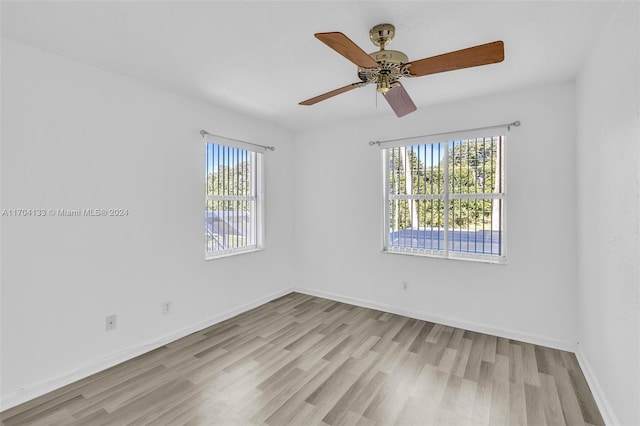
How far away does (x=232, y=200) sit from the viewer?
3729 mm

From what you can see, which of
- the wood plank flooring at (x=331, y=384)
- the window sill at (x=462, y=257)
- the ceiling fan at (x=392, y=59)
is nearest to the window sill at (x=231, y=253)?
the wood plank flooring at (x=331, y=384)

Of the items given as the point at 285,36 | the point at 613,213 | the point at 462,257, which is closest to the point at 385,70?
the point at 285,36

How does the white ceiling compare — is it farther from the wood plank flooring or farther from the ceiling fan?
the wood plank flooring

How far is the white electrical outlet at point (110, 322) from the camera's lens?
2.51 metres

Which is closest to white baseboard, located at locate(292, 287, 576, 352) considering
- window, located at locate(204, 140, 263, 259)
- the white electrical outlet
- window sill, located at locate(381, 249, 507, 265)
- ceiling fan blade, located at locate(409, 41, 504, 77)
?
window sill, located at locate(381, 249, 507, 265)

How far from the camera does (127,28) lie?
189 centimetres

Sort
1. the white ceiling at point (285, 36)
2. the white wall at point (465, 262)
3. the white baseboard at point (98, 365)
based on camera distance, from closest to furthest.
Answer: the white ceiling at point (285, 36), the white baseboard at point (98, 365), the white wall at point (465, 262)

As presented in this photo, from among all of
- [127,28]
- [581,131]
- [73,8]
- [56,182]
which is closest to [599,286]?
[581,131]

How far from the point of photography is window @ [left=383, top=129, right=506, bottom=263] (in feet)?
10.3

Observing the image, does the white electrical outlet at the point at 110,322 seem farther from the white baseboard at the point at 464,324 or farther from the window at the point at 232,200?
the white baseboard at the point at 464,324

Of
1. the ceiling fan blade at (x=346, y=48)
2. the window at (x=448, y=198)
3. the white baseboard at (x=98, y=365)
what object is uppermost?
the ceiling fan blade at (x=346, y=48)

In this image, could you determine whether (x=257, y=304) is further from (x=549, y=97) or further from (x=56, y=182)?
(x=549, y=97)

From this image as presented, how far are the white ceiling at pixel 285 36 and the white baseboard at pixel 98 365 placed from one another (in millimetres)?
2432

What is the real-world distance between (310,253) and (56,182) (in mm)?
3051
